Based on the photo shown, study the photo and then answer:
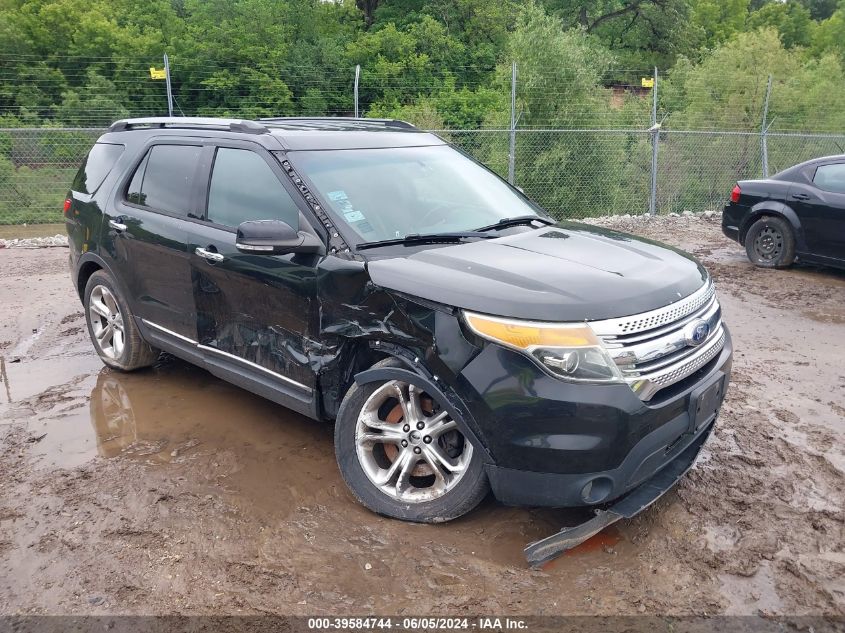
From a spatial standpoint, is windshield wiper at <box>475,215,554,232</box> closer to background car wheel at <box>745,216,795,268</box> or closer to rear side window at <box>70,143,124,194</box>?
rear side window at <box>70,143,124,194</box>

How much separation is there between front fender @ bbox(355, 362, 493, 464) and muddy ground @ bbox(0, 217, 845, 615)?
0.56m

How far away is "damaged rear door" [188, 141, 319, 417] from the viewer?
12.2 feet

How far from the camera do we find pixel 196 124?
4.71 metres

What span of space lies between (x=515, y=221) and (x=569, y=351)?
1.48m

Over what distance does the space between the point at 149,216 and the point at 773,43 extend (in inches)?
963

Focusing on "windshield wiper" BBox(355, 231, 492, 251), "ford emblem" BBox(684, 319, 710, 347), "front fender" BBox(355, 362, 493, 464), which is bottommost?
"front fender" BBox(355, 362, 493, 464)

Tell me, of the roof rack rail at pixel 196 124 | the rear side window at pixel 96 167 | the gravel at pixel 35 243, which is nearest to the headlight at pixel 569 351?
the roof rack rail at pixel 196 124

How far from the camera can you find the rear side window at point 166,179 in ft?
14.7

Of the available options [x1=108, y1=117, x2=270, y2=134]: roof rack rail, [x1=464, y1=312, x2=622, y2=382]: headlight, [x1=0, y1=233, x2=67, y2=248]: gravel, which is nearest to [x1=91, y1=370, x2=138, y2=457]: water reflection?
[x1=108, y1=117, x2=270, y2=134]: roof rack rail

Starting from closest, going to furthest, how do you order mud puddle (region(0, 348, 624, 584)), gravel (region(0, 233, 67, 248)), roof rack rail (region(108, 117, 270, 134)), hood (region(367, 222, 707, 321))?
hood (region(367, 222, 707, 321)) → mud puddle (region(0, 348, 624, 584)) → roof rack rail (region(108, 117, 270, 134)) → gravel (region(0, 233, 67, 248))

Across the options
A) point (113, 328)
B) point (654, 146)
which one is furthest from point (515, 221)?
point (654, 146)

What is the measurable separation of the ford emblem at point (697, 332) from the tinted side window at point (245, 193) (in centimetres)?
203

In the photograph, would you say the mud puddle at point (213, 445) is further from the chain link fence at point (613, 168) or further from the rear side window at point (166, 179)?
the chain link fence at point (613, 168)

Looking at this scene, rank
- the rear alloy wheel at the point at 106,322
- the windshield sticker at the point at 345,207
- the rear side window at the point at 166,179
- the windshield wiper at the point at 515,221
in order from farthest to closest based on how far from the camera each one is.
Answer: the rear alloy wheel at the point at 106,322, the rear side window at the point at 166,179, the windshield wiper at the point at 515,221, the windshield sticker at the point at 345,207
